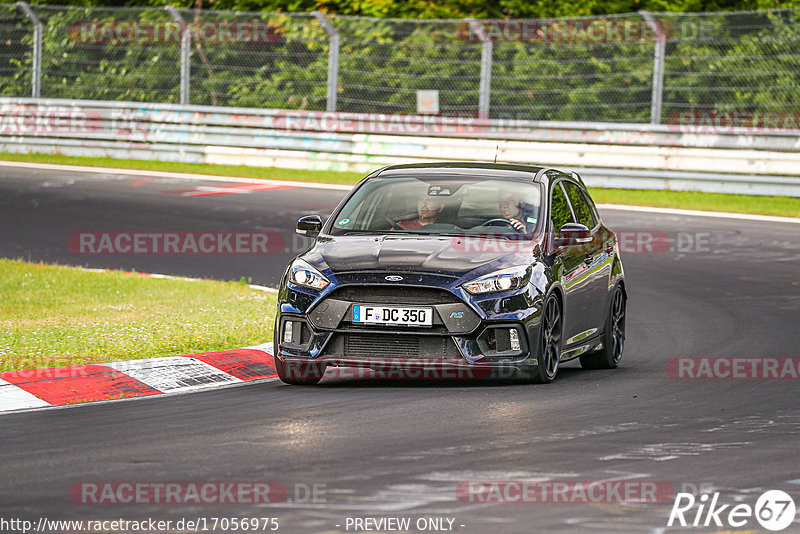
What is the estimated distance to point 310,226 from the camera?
10.3m

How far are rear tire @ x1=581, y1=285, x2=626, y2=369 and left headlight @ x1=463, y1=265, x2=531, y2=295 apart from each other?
1.90 m

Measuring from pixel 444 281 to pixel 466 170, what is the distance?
6.07 ft

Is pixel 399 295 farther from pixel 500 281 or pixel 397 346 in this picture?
pixel 500 281

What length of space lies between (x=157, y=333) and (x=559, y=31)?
15.5 meters

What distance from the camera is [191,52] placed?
90.5 feet

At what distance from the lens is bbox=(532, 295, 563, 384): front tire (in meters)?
9.47

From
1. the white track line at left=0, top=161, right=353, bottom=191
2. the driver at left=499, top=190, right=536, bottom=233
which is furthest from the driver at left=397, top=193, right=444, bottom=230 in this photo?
the white track line at left=0, top=161, right=353, bottom=191

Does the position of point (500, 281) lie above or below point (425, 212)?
below

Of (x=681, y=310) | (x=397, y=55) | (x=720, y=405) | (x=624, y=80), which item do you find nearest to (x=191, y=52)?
(x=397, y=55)

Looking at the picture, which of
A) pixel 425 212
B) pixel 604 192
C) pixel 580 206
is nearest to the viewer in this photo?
pixel 425 212

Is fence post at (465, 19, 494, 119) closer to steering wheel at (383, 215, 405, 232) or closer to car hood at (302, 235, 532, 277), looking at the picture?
steering wheel at (383, 215, 405, 232)

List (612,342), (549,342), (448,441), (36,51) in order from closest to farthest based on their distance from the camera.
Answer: (448,441) < (549,342) < (612,342) < (36,51)

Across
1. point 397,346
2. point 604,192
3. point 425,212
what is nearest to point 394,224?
point 425,212

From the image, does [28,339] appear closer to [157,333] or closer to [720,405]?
[157,333]
